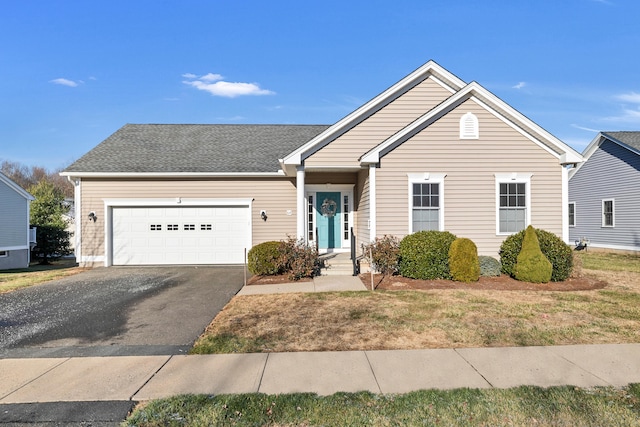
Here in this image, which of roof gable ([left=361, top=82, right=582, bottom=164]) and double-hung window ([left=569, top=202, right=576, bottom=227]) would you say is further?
double-hung window ([left=569, top=202, right=576, bottom=227])

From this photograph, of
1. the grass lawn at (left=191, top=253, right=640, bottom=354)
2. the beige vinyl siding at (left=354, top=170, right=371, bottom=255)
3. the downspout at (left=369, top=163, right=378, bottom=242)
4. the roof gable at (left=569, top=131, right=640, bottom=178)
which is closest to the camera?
the grass lawn at (left=191, top=253, right=640, bottom=354)

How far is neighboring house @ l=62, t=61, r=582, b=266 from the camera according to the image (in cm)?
1119

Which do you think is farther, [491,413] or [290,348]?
[290,348]

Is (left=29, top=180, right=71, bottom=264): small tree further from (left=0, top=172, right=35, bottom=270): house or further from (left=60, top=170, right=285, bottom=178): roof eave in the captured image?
(left=60, top=170, right=285, bottom=178): roof eave

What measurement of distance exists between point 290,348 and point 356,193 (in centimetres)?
928

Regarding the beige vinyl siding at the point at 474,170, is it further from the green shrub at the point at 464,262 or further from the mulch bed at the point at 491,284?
the mulch bed at the point at 491,284

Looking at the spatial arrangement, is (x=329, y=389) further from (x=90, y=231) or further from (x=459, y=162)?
(x=90, y=231)

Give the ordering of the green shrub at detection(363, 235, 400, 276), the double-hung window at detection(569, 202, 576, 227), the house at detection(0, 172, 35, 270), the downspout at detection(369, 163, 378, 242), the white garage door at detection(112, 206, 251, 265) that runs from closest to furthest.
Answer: the green shrub at detection(363, 235, 400, 276) < the downspout at detection(369, 163, 378, 242) < the white garage door at detection(112, 206, 251, 265) < the house at detection(0, 172, 35, 270) < the double-hung window at detection(569, 202, 576, 227)

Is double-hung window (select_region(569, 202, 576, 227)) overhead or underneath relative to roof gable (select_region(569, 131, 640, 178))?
underneath

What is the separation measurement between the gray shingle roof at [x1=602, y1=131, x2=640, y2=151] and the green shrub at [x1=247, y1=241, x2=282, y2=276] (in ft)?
58.1

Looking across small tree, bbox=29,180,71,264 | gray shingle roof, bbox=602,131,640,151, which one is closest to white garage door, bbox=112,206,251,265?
small tree, bbox=29,180,71,264

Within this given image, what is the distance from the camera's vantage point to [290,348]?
5.22 metres

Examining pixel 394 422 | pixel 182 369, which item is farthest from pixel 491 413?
pixel 182 369

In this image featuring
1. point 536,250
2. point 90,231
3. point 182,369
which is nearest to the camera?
point 182,369
